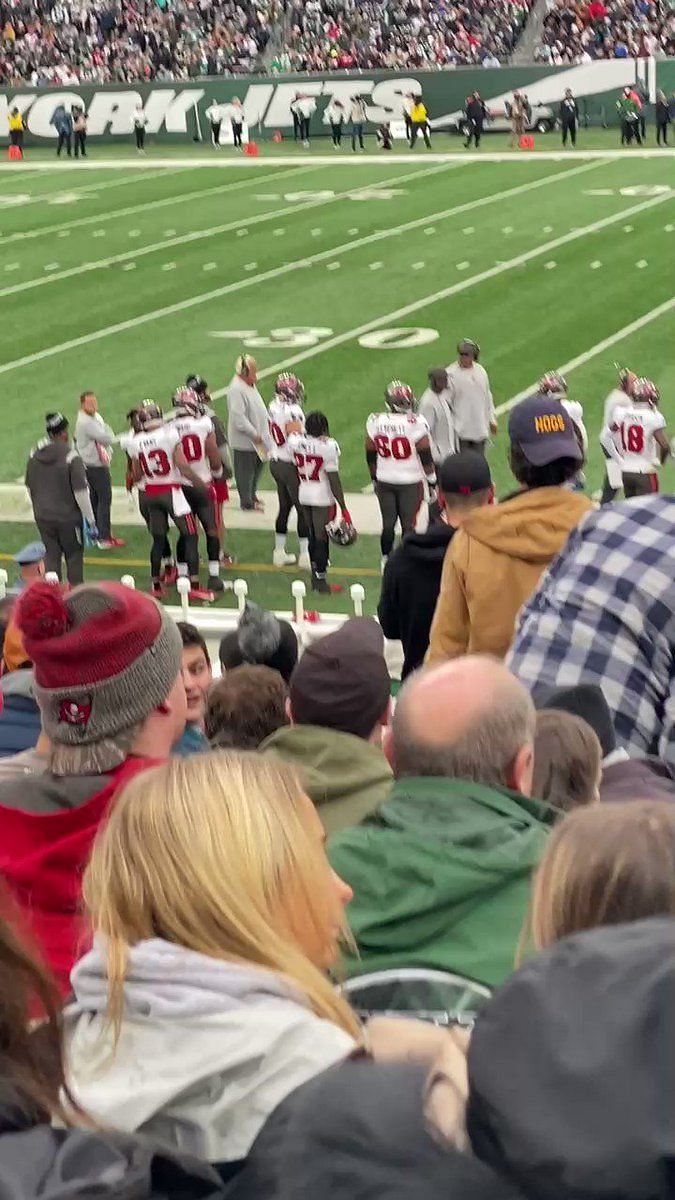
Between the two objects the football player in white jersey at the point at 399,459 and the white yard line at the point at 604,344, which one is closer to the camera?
the football player in white jersey at the point at 399,459

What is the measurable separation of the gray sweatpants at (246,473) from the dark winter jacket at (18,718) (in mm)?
9425

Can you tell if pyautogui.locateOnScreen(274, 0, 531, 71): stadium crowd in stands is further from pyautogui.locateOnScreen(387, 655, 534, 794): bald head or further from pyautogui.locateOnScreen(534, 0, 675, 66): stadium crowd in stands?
pyautogui.locateOnScreen(387, 655, 534, 794): bald head

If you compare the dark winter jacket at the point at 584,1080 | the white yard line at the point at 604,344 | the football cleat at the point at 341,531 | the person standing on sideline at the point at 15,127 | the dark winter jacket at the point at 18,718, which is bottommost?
the football cleat at the point at 341,531

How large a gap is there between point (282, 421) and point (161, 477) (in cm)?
122

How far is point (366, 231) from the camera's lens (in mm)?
27078

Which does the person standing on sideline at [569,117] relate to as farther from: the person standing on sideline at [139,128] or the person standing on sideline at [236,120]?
the person standing on sideline at [139,128]

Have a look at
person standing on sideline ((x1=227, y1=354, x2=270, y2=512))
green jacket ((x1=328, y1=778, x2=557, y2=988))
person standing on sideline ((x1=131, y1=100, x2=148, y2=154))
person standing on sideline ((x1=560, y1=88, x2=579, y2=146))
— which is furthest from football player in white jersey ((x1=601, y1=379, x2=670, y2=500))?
person standing on sideline ((x1=131, y1=100, x2=148, y2=154))

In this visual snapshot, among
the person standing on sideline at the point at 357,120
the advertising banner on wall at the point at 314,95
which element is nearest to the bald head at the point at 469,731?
the person standing on sideline at the point at 357,120

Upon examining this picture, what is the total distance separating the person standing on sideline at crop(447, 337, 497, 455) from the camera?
14.5 metres

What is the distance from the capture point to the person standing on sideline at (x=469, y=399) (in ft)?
47.5

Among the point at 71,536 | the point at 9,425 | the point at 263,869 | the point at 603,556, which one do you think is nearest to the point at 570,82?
the point at 9,425

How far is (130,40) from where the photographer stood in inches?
1740

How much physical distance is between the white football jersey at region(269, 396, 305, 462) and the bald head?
394 inches

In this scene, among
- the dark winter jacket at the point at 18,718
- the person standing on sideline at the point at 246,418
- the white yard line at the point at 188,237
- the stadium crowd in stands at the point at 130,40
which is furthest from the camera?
the stadium crowd in stands at the point at 130,40
